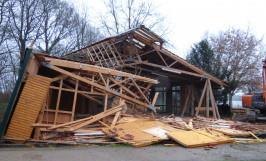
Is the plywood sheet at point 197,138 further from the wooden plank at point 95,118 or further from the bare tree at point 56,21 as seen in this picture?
the bare tree at point 56,21

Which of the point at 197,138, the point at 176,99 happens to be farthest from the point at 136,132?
the point at 176,99

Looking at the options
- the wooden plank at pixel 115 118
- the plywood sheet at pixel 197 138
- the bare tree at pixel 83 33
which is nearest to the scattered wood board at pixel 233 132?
the plywood sheet at pixel 197 138

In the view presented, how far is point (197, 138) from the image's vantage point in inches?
524

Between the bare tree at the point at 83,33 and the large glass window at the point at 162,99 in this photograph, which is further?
the bare tree at the point at 83,33

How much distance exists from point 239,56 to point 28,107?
3267 centimetres

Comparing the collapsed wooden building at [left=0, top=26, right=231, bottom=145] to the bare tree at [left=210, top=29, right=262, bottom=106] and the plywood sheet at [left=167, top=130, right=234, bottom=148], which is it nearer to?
the plywood sheet at [left=167, top=130, right=234, bottom=148]

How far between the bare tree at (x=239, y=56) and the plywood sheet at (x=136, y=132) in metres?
24.4

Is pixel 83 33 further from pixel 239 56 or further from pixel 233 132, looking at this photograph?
pixel 233 132

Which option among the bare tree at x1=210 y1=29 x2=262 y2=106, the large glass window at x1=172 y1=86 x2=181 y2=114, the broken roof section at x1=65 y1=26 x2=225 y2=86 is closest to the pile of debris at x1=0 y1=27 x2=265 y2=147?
the broken roof section at x1=65 y1=26 x2=225 y2=86

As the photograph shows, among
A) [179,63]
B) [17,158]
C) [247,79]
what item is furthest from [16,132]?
[247,79]

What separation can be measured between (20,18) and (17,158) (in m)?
30.7

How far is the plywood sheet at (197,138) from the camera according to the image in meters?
12.7

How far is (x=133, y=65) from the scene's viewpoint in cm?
2267

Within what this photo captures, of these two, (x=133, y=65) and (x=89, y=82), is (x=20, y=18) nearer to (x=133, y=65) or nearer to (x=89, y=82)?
(x=133, y=65)
